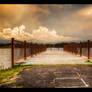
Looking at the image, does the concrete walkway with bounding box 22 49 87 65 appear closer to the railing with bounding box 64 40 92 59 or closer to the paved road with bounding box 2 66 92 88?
the railing with bounding box 64 40 92 59

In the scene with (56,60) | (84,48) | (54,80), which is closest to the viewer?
(54,80)

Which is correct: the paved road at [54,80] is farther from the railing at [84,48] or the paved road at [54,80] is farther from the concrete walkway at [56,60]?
the railing at [84,48]

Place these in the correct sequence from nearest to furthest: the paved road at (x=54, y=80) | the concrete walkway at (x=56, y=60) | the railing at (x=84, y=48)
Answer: the paved road at (x=54, y=80)
the concrete walkway at (x=56, y=60)
the railing at (x=84, y=48)

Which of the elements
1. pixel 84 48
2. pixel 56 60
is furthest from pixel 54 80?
pixel 84 48

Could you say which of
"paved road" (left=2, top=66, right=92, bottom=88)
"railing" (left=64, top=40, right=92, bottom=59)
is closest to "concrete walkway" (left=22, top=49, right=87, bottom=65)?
"railing" (left=64, top=40, right=92, bottom=59)

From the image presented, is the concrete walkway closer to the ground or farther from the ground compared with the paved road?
closer to the ground

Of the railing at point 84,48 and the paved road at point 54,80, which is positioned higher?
the railing at point 84,48

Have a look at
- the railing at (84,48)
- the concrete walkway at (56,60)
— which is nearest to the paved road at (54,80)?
the concrete walkway at (56,60)

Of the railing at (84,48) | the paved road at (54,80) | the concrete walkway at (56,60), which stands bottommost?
the concrete walkway at (56,60)

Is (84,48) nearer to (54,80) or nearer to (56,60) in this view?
(56,60)

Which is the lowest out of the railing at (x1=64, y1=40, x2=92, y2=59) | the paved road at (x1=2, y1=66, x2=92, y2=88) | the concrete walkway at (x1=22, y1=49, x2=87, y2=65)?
the concrete walkway at (x1=22, y1=49, x2=87, y2=65)

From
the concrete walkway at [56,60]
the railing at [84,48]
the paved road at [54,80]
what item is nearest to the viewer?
the paved road at [54,80]
